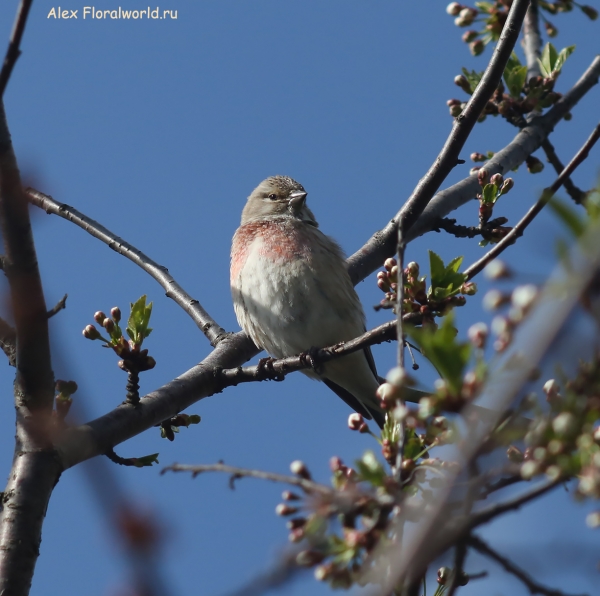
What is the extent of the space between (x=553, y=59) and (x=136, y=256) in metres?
4.34

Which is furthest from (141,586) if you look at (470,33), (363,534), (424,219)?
(470,33)

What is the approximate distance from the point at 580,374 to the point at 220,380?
4186 mm

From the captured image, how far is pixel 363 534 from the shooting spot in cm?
239

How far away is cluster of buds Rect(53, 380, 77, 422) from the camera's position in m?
4.48

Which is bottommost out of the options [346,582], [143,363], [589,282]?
[346,582]

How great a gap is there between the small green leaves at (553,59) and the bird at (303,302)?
2.64 meters

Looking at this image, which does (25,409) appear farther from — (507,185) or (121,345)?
(507,185)

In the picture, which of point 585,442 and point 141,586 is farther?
point 585,442

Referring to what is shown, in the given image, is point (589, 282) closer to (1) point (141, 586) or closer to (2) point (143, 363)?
(1) point (141, 586)

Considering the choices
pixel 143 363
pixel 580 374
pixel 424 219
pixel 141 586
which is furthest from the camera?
pixel 424 219

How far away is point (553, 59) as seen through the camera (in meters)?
7.86

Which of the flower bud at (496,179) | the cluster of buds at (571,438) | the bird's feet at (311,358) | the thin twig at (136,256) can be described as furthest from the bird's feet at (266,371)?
the cluster of buds at (571,438)

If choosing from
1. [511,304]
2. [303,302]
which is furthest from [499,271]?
[303,302]

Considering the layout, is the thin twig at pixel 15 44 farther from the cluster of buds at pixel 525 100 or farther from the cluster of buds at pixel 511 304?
the cluster of buds at pixel 525 100
